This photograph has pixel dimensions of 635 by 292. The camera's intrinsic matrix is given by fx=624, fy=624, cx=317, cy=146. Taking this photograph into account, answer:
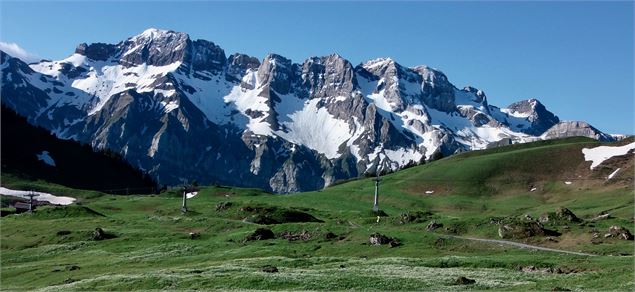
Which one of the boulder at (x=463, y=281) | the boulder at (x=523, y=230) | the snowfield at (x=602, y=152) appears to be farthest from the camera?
the snowfield at (x=602, y=152)

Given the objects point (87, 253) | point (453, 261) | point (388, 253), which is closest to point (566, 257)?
point (453, 261)

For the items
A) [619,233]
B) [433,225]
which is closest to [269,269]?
[433,225]

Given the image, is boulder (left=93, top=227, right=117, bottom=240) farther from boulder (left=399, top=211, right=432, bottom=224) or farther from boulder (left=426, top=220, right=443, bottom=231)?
boulder (left=426, top=220, right=443, bottom=231)

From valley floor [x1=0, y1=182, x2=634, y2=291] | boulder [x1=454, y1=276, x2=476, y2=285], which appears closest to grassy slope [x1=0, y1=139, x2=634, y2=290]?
valley floor [x1=0, y1=182, x2=634, y2=291]

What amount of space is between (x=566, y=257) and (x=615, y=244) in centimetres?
1114

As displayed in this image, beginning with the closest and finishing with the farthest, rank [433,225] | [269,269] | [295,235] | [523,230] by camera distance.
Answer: [269,269] → [523,230] → [295,235] → [433,225]

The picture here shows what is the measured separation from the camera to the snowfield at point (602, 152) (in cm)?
16982

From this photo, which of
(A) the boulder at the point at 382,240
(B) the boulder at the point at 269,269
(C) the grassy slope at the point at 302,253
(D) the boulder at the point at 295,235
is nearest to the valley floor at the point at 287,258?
(C) the grassy slope at the point at 302,253

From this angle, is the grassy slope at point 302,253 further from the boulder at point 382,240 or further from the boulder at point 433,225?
the boulder at point 382,240

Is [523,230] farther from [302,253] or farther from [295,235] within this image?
[295,235]

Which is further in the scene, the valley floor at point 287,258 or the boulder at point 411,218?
the boulder at point 411,218

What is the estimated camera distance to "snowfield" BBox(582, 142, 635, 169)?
557 ft

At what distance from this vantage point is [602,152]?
177125 mm

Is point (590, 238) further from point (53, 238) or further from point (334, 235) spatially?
point (53, 238)
